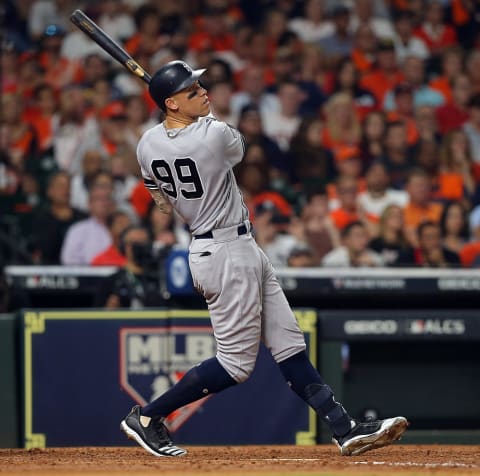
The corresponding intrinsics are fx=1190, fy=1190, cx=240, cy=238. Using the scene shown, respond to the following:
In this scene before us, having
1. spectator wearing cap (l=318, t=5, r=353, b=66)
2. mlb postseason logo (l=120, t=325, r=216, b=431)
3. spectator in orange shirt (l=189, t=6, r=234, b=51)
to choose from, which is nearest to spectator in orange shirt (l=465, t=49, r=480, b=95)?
spectator wearing cap (l=318, t=5, r=353, b=66)

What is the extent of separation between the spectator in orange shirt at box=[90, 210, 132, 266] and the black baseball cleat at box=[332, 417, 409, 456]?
381 cm

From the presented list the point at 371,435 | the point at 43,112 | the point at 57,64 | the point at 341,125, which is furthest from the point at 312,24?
the point at 371,435

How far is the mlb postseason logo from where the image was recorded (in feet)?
24.4

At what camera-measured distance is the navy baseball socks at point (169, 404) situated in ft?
17.9

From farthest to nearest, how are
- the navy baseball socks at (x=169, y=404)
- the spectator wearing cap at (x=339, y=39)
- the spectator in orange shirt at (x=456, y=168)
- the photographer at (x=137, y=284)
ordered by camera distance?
the spectator wearing cap at (x=339, y=39), the spectator in orange shirt at (x=456, y=168), the photographer at (x=137, y=284), the navy baseball socks at (x=169, y=404)

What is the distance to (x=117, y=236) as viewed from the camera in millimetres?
9094

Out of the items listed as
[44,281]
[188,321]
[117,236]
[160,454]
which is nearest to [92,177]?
[117,236]

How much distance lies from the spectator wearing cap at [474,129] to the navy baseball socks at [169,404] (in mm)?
5437

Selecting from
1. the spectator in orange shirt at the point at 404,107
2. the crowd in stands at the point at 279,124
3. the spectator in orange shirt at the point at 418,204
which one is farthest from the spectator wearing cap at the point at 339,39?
the spectator in orange shirt at the point at 418,204

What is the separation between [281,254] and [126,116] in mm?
2204

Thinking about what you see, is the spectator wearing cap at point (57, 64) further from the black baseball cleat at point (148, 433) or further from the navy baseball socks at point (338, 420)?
the navy baseball socks at point (338, 420)

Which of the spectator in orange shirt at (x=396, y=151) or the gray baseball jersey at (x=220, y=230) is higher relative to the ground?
the spectator in orange shirt at (x=396, y=151)

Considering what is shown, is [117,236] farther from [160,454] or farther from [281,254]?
[160,454]

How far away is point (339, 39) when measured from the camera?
452 inches
